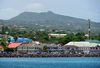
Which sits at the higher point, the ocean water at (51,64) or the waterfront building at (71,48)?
the waterfront building at (71,48)

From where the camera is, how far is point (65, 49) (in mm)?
137250

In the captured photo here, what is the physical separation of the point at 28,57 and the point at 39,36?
60428 mm

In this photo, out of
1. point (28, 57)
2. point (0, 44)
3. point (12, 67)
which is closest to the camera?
point (12, 67)

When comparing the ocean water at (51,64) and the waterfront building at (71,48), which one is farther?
the waterfront building at (71,48)

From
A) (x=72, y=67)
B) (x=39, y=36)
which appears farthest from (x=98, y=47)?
(x=72, y=67)

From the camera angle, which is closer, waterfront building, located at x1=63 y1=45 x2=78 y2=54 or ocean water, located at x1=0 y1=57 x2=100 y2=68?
ocean water, located at x1=0 y1=57 x2=100 y2=68

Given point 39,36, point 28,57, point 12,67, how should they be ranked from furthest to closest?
1. point 39,36
2. point 28,57
3. point 12,67

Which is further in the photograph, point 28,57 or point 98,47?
point 98,47

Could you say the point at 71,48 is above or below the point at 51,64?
above

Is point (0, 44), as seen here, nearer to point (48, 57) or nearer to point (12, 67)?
point (48, 57)

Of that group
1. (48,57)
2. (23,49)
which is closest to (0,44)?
(23,49)

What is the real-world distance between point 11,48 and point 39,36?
44.3 meters

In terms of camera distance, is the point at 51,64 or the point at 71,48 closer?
the point at 51,64

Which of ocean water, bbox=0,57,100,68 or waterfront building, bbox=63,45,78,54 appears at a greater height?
waterfront building, bbox=63,45,78,54
